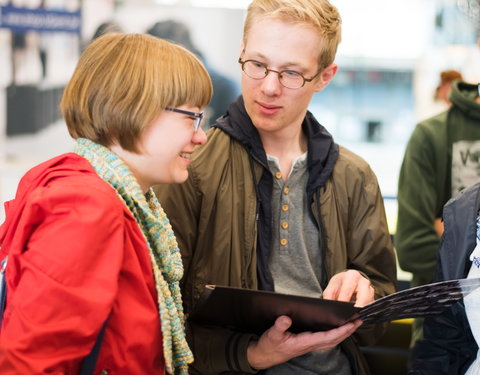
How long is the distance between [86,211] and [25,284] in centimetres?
18

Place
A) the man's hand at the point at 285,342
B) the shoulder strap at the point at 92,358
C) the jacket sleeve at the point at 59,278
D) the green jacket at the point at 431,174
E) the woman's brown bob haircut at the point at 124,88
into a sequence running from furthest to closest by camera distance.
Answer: the green jacket at the point at 431,174 < the man's hand at the point at 285,342 < the woman's brown bob haircut at the point at 124,88 < the shoulder strap at the point at 92,358 < the jacket sleeve at the point at 59,278

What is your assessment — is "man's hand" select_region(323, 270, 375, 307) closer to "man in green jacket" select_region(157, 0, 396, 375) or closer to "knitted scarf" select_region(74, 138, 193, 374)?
"man in green jacket" select_region(157, 0, 396, 375)

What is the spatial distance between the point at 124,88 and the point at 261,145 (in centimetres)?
66

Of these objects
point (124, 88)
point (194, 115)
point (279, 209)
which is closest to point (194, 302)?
point (279, 209)

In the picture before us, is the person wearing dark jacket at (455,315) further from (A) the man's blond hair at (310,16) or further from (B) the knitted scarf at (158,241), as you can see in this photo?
(B) the knitted scarf at (158,241)

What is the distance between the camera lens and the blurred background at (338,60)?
4.51 metres

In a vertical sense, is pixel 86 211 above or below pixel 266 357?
above

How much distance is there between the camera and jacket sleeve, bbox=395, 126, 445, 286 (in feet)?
9.79

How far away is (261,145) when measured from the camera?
2.11 m

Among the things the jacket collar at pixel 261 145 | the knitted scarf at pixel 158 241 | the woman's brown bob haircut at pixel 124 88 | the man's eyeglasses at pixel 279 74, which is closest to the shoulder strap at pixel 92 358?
the knitted scarf at pixel 158 241

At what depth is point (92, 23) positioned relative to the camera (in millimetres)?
4547

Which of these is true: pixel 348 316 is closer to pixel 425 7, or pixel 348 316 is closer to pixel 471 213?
pixel 471 213

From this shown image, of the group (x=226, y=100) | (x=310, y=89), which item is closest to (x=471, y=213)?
(x=310, y=89)

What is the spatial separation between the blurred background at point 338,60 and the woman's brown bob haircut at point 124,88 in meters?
2.99
